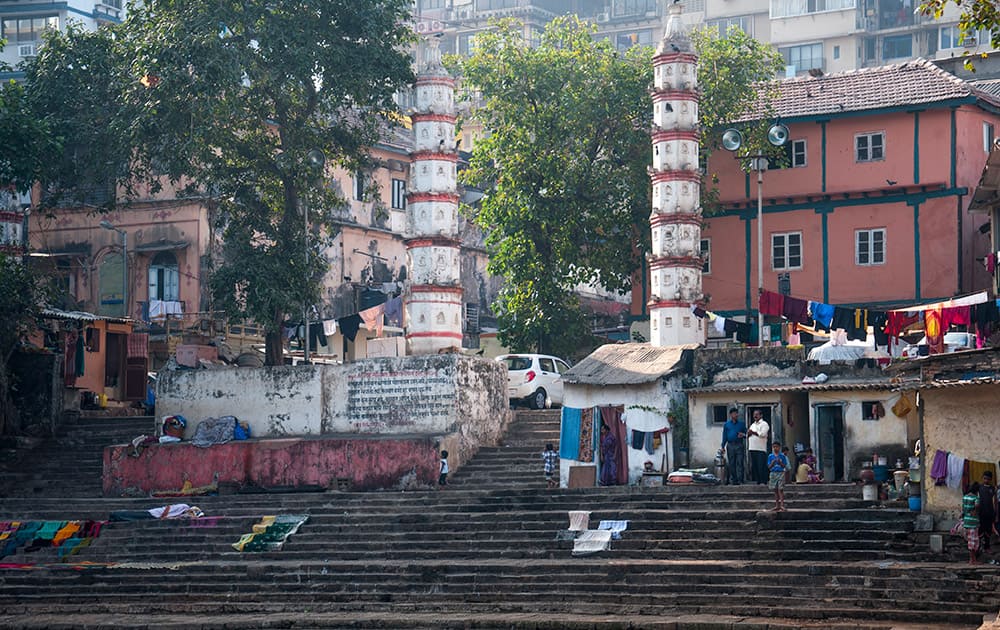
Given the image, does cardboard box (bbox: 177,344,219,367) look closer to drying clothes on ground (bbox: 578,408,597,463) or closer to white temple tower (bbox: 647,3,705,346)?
white temple tower (bbox: 647,3,705,346)

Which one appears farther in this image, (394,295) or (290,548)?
(394,295)

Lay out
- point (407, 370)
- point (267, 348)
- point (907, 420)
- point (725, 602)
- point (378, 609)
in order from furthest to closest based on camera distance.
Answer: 1. point (267, 348)
2. point (407, 370)
3. point (907, 420)
4. point (378, 609)
5. point (725, 602)

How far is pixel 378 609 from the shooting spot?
85.8 feet

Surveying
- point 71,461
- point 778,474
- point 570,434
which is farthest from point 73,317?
point 778,474

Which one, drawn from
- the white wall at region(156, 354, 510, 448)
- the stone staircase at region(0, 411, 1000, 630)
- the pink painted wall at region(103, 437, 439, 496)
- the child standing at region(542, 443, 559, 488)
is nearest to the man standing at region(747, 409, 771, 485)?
the stone staircase at region(0, 411, 1000, 630)

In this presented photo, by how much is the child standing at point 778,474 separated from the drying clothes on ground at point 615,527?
102 inches

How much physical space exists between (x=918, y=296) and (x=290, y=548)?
60.5 ft

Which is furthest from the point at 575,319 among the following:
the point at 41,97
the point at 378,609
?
the point at 378,609

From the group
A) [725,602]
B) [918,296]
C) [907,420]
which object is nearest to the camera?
[725,602]

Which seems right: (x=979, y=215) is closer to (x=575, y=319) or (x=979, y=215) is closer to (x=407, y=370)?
(x=575, y=319)

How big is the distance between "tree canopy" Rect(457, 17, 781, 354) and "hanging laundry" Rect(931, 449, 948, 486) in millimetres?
17073

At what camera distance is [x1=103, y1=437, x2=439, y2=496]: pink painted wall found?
3291 cm

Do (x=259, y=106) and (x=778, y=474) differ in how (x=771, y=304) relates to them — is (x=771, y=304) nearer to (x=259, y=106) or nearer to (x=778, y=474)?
(x=778, y=474)

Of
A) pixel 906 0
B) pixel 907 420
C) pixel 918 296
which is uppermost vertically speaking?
pixel 906 0
